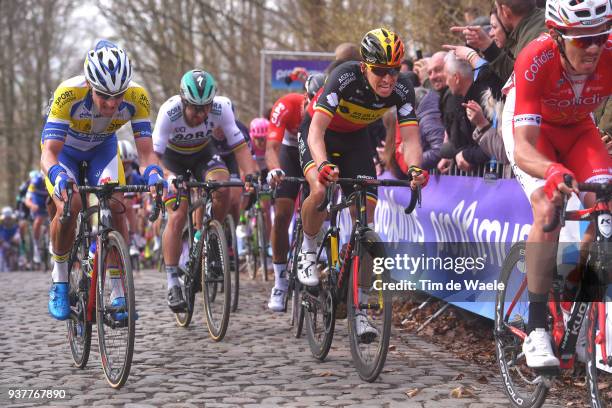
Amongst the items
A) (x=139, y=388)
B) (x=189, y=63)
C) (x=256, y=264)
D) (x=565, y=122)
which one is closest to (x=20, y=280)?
(x=256, y=264)

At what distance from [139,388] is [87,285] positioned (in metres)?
0.91

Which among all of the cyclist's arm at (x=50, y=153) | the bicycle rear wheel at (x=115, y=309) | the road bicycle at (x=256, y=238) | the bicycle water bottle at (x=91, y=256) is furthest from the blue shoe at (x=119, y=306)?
the road bicycle at (x=256, y=238)

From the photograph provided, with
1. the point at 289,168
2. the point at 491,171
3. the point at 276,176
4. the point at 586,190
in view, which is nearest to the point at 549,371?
the point at 586,190

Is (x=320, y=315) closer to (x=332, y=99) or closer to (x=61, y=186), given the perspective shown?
(x=332, y=99)

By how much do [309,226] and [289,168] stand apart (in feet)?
6.89

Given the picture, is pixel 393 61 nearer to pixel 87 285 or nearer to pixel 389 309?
pixel 389 309

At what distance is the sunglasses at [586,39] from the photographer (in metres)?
4.85

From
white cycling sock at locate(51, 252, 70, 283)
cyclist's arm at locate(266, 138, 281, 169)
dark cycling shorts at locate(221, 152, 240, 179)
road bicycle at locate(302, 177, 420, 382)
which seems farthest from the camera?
dark cycling shorts at locate(221, 152, 240, 179)

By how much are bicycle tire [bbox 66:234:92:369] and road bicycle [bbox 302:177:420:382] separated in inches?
63.2

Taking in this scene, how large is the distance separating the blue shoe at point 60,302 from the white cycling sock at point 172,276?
1.67 m

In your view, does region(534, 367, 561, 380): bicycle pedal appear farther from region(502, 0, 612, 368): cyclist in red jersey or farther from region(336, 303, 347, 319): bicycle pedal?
region(336, 303, 347, 319): bicycle pedal

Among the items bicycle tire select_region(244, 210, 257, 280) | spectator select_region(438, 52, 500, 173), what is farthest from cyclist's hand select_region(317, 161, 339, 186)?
bicycle tire select_region(244, 210, 257, 280)

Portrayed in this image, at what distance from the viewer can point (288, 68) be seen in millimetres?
20797

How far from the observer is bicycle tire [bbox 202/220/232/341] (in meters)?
7.96
